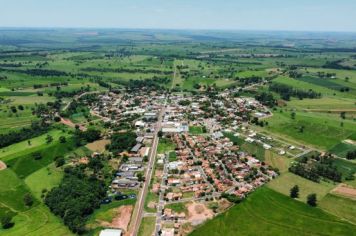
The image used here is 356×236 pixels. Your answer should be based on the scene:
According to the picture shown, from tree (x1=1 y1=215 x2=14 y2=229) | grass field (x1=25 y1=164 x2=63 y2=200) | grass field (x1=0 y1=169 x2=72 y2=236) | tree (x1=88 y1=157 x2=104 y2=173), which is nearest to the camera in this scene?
grass field (x1=0 y1=169 x2=72 y2=236)

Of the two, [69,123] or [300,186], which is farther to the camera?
[69,123]

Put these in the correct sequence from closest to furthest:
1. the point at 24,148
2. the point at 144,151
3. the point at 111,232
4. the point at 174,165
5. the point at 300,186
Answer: the point at 111,232, the point at 300,186, the point at 174,165, the point at 144,151, the point at 24,148

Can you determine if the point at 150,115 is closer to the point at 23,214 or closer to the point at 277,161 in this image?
the point at 277,161

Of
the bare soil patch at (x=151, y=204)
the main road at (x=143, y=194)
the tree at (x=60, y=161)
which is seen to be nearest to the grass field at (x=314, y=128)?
the main road at (x=143, y=194)

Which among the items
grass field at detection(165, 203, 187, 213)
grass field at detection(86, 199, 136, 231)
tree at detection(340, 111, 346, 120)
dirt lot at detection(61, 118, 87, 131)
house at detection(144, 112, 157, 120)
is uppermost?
tree at detection(340, 111, 346, 120)

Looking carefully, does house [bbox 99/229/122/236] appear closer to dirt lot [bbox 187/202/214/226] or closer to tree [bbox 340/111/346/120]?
dirt lot [bbox 187/202/214/226]

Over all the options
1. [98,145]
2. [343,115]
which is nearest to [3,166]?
[98,145]

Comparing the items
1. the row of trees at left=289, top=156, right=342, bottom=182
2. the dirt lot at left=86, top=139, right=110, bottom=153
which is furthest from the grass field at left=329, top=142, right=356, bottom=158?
the dirt lot at left=86, top=139, right=110, bottom=153

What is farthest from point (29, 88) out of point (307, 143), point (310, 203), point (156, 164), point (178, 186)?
point (310, 203)

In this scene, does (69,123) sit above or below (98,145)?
above
